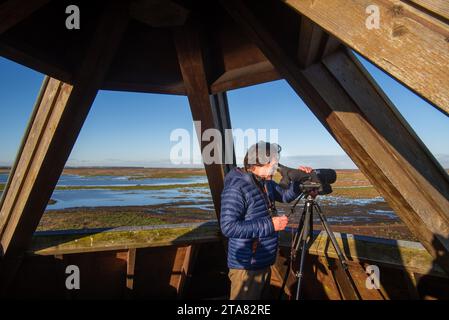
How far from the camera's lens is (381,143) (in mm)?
1756

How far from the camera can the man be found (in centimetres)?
224

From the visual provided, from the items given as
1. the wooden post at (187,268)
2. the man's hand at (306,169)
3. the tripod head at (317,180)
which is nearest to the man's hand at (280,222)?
the tripod head at (317,180)

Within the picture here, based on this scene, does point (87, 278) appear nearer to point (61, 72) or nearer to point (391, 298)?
point (61, 72)

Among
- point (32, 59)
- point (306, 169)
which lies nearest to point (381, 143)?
point (306, 169)

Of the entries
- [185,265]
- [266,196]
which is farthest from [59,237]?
[266,196]

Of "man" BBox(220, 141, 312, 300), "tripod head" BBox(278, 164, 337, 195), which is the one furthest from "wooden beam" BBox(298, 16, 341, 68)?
"tripod head" BBox(278, 164, 337, 195)

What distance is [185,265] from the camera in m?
4.21

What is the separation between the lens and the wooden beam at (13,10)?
1.46 metres

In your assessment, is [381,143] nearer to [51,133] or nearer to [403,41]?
[403,41]

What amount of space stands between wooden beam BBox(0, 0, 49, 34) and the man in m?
1.68

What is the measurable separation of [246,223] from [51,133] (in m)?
1.77

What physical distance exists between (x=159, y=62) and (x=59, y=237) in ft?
7.95
